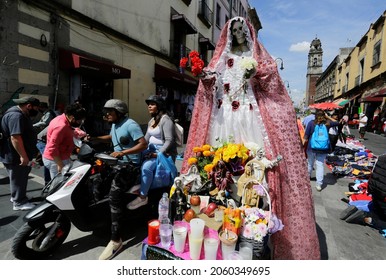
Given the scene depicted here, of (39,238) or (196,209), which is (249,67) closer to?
(196,209)

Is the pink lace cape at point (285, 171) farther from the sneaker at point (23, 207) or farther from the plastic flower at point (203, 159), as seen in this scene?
the sneaker at point (23, 207)

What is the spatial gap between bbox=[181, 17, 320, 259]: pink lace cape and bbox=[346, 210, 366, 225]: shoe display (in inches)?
70.0

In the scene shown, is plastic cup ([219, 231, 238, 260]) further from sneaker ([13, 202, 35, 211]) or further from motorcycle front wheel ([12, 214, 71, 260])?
sneaker ([13, 202, 35, 211])

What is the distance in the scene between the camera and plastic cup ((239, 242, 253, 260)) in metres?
1.75

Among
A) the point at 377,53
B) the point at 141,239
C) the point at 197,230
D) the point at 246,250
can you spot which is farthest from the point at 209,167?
the point at 377,53

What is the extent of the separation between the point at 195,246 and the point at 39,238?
190cm

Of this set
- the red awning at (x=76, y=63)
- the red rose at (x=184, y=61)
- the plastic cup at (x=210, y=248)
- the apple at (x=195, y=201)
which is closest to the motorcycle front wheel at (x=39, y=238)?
the apple at (x=195, y=201)

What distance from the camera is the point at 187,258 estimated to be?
1882mm

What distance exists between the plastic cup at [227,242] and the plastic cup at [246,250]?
6cm

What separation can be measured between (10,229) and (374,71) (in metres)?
22.3

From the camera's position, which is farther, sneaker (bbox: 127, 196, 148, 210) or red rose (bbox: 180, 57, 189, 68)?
sneaker (bbox: 127, 196, 148, 210)

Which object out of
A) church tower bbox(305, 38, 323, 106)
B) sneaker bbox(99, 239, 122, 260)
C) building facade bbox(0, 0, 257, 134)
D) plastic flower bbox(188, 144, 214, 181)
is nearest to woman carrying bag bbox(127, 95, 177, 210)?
sneaker bbox(99, 239, 122, 260)

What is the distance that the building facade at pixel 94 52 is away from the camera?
5918mm

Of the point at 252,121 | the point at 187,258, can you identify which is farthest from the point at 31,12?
the point at 187,258
